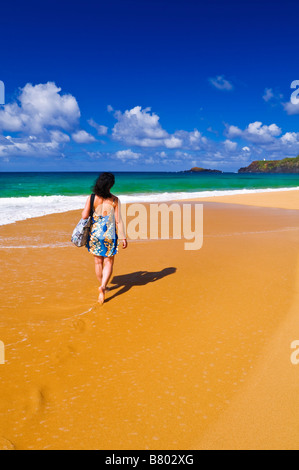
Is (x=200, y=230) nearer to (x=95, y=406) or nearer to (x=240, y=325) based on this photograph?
(x=240, y=325)

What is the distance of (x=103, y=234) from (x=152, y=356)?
210 cm

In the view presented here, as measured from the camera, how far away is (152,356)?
11.5ft

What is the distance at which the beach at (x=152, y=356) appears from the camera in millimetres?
2512

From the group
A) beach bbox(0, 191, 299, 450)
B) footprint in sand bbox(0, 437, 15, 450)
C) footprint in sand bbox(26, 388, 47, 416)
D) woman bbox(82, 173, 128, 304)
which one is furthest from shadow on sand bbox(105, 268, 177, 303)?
footprint in sand bbox(0, 437, 15, 450)

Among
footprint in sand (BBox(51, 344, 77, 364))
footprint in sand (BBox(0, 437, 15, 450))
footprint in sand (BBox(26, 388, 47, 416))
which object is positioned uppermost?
footprint in sand (BBox(51, 344, 77, 364))

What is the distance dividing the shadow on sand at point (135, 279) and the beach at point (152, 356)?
36mm

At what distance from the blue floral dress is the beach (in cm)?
77

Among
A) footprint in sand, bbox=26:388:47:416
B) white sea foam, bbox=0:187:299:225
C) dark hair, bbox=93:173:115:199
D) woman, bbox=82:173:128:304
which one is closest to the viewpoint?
footprint in sand, bbox=26:388:47:416

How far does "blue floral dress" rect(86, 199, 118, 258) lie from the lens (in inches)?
197

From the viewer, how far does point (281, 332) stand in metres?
3.97

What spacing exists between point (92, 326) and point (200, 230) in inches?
295

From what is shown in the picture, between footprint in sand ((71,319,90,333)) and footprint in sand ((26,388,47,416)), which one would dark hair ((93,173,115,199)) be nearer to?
footprint in sand ((71,319,90,333))
